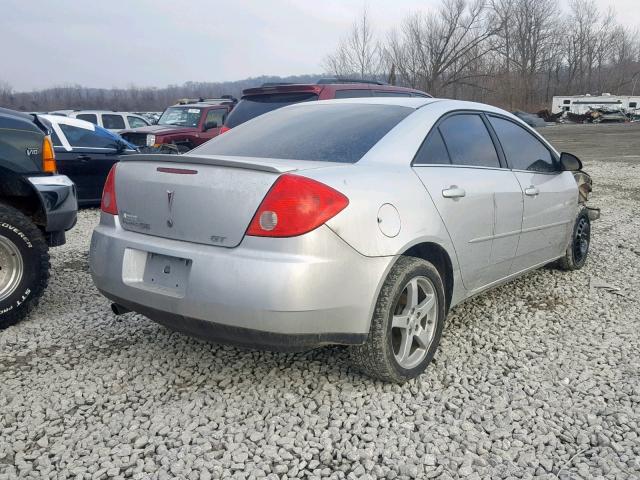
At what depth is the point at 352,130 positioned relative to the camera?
330 cm

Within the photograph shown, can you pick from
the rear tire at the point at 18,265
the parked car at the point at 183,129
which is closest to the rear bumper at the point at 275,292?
the rear tire at the point at 18,265

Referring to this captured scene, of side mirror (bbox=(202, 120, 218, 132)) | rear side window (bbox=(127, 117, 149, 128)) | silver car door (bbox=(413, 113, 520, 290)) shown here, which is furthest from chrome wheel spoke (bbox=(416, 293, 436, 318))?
rear side window (bbox=(127, 117, 149, 128))

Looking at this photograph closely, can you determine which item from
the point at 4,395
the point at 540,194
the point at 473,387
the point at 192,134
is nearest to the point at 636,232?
the point at 540,194

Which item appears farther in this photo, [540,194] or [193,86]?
[193,86]

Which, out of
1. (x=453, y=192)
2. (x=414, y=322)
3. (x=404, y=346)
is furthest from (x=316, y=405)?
(x=453, y=192)

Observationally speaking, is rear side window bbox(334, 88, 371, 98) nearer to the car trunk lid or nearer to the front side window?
the front side window

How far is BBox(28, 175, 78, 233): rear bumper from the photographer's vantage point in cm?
409

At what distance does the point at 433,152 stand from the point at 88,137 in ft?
22.4

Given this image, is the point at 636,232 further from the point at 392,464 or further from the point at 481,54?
the point at 481,54

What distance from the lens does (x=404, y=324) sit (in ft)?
9.76

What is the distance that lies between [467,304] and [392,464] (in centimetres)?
222

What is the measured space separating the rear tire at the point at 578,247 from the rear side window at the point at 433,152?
2.26 m

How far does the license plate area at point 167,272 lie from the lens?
2688 mm

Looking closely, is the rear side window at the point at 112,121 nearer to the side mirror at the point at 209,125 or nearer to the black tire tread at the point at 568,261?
the side mirror at the point at 209,125
